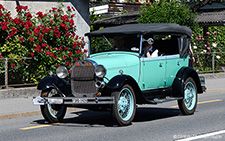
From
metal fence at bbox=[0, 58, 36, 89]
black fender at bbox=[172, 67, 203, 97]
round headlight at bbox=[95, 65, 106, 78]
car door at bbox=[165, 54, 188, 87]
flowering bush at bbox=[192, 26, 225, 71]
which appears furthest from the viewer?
flowering bush at bbox=[192, 26, 225, 71]

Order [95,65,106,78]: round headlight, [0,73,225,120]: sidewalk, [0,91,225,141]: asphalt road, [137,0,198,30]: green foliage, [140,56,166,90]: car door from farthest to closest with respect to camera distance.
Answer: [137,0,198,30]: green foliage < [0,73,225,120]: sidewalk < [140,56,166,90]: car door < [95,65,106,78]: round headlight < [0,91,225,141]: asphalt road

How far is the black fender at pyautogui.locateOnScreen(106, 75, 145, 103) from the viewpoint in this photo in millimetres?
9789

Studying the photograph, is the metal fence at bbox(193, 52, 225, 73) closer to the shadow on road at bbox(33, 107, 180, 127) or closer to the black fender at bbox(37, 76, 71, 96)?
the shadow on road at bbox(33, 107, 180, 127)

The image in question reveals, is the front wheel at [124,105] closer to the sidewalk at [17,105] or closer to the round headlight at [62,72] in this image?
the round headlight at [62,72]

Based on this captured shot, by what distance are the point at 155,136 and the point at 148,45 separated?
289 cm

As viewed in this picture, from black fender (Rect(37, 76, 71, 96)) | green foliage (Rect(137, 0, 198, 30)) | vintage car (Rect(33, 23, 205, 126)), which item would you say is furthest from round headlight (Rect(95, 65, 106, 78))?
green foliage (Rect(137, 0, 198, 30))

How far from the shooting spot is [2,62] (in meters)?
16.6

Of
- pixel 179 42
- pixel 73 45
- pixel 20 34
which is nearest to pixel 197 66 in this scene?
pixel 73 45

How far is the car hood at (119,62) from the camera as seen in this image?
10.3 meters

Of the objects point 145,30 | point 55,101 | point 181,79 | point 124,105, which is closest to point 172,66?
point 181,79

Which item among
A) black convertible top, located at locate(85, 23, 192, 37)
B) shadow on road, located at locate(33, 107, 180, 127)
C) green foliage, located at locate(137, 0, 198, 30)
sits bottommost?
shadow on road, located at locate(33, 107, 180, 127)

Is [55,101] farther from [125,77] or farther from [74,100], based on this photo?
[125,77]

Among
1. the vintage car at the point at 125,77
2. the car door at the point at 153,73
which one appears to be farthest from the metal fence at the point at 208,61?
Answer: the car door at the point at 153,73

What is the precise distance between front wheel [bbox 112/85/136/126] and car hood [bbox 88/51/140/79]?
0.47 m
